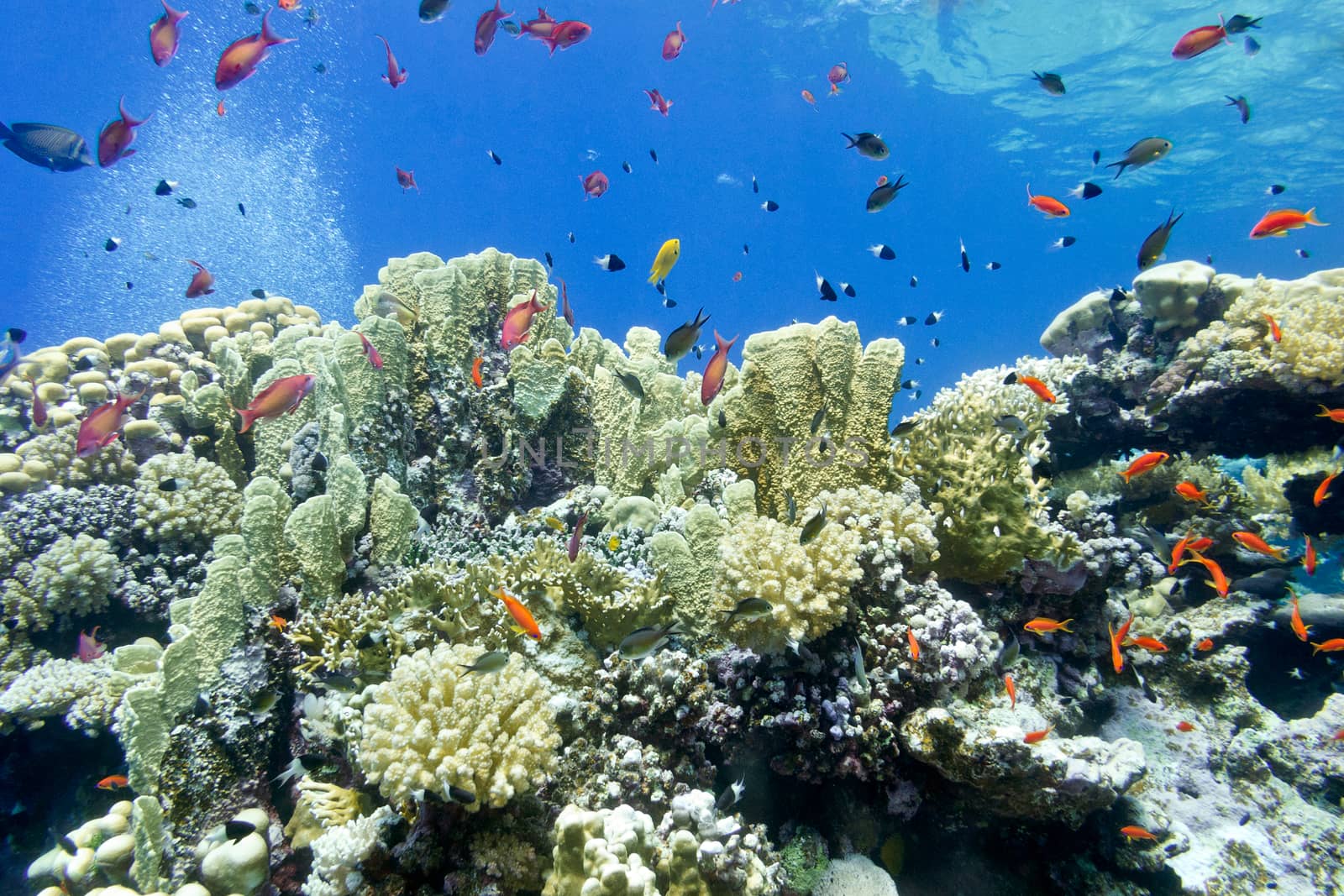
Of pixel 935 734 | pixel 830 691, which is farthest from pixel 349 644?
pixel 935 734

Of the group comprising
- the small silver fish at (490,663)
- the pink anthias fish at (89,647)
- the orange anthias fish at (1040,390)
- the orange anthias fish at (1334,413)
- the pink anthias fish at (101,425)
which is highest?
the orange anthias fish at (1334,413)

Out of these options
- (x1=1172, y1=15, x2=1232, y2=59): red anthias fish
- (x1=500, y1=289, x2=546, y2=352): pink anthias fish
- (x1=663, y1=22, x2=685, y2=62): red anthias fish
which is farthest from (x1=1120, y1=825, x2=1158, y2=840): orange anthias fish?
(x1=663, y1=22, x2=685, y2=62): red anthias fish

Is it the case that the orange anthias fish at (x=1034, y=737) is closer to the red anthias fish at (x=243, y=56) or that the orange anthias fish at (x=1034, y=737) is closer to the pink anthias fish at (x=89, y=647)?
the red anthias fish at (x=243, y=56)

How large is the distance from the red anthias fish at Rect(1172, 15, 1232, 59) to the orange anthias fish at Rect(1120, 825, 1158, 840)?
6.05m

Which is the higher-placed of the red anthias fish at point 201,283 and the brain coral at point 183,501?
the red anthias fish at point 201,283

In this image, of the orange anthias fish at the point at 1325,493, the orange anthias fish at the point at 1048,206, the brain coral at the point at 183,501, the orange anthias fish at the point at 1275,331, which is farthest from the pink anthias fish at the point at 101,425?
the orange anthias fish at the point at 1325,493

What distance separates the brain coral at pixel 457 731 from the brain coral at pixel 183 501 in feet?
11.7

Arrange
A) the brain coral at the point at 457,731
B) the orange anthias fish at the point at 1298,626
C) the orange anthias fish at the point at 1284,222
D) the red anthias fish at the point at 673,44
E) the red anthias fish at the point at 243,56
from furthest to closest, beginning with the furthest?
the red anthias fish at the point at 673,44 → the orange anthias fish at the point at 1298,626 → the orange anthias fish at the point at 1284,222 → the red anthias fish at the point at 243,56 → the brain coral at the point at 457,731

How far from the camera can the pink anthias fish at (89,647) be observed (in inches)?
184

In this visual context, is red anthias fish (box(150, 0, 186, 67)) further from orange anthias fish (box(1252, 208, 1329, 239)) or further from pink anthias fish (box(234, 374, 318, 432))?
orange anthias fish (box(1252, 208, 1329, 239))

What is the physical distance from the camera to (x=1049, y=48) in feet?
99.2

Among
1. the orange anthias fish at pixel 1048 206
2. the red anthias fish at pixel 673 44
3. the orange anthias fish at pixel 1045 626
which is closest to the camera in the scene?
the orange anthias fish at pixel 1045 626

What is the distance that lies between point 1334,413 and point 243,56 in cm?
924

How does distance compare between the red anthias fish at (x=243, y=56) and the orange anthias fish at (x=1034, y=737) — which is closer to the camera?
the orange anthias fish at (x=1034, y=737)
